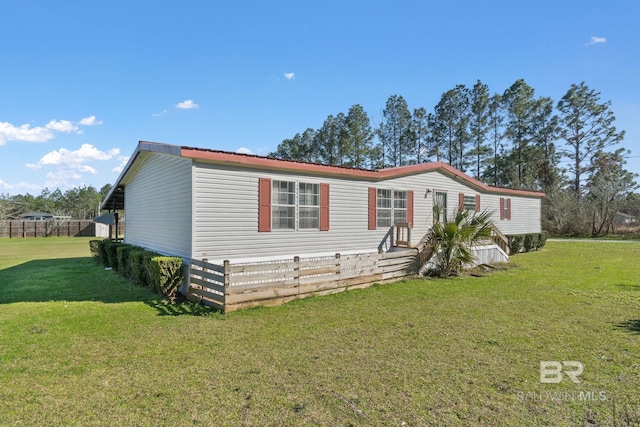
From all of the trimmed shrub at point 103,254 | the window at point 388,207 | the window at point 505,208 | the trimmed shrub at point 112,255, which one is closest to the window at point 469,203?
the window at point 505,208

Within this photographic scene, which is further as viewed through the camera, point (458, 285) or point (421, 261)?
point (421, 261)

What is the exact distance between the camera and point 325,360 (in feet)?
13.6

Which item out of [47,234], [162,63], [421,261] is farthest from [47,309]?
[47,234]

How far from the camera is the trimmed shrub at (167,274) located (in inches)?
280

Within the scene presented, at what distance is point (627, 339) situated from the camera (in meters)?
4.79

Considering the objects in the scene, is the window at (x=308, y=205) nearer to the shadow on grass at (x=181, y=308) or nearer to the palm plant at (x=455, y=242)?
the shadow on grass at (x=181, y=308)

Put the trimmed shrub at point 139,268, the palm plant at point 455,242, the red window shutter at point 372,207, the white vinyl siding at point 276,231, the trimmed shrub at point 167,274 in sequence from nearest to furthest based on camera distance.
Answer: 1. the trimmed shrub at point 167,274
2. the white vinyl siding at point 276,231
3. the trimmed shrub at point 139,268
4. the palm plant at point 455,242
5. the red window shutter at point 372,207

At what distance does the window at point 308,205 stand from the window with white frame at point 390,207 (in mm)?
2553

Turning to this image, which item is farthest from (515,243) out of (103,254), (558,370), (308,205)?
(103,254)

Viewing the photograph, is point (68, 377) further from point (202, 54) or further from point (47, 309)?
point (202, 54)

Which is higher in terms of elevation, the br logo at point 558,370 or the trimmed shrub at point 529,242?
the trimmed shrub at point 529,242

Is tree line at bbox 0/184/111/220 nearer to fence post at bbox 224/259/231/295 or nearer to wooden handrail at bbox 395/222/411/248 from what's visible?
wooden handrail at bbox 395/222/411/248

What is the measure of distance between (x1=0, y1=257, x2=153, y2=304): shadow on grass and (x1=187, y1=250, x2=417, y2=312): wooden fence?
5.90 feet

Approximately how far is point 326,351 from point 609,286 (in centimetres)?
834
